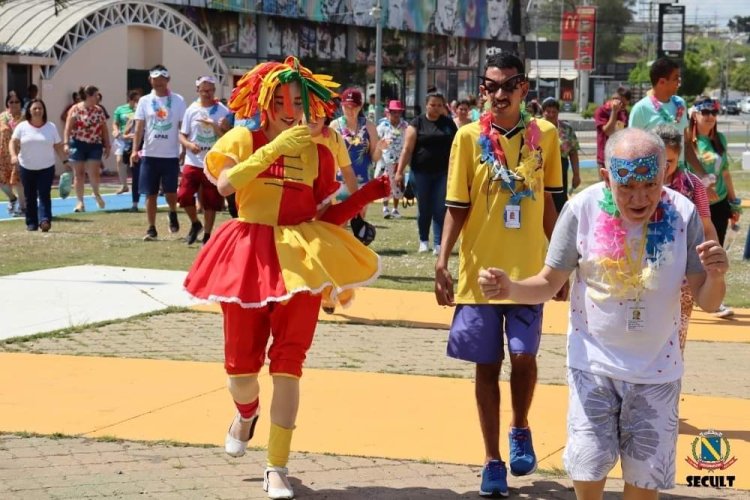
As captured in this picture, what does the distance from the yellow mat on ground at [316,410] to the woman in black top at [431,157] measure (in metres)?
6.03

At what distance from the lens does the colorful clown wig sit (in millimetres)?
5973

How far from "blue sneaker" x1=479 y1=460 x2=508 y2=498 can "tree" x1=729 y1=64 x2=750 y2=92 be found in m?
149

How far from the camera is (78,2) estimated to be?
31734mm

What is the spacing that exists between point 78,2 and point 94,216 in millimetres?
14032

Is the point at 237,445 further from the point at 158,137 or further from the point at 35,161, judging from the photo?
the point at 35,161

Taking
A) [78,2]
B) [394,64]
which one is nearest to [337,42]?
[394,64]

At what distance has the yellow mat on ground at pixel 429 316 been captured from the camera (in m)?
10.3

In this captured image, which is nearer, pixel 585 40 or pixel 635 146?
pixel 635 146

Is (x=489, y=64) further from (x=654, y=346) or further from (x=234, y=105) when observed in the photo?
(x=654, y=346)

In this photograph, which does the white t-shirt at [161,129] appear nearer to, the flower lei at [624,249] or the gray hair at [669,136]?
the gray hair at [669,136]

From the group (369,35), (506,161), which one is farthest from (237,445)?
(369,35)

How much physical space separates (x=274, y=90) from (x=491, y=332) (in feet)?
4.86

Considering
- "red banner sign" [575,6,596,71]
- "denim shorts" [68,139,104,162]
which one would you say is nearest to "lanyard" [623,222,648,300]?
"denim shorts" [68,139,104,162]

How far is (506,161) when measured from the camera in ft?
19.4
